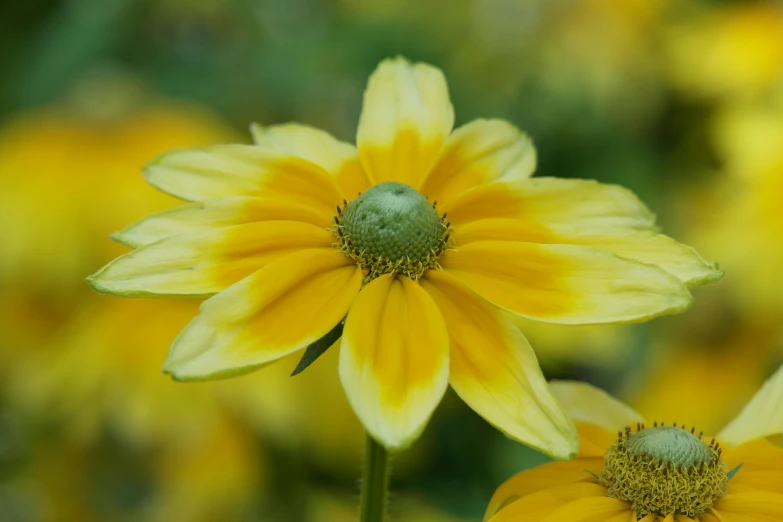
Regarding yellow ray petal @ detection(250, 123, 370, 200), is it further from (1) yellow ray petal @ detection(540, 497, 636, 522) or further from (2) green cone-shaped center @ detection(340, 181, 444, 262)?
→ (1) yellow ray petal @ detection(540, 497, 636, 522)

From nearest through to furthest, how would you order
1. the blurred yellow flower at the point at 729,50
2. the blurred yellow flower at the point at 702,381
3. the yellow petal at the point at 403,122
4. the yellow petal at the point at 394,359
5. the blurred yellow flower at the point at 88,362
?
the yellow petal at the point at 394,359, the yellow petal at the point at 403,122, the blurred yellow flower at the point at 88,362, the blurred yellow flower at the point at 702,381, the blurred yellow flower at the point at 729,50

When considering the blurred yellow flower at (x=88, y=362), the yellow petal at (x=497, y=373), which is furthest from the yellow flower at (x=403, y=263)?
the blurred yellow flower at (x=88, y=362)

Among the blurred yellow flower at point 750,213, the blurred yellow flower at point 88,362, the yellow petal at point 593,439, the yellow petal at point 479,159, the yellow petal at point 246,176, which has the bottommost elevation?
the yellow petal at point 593,439

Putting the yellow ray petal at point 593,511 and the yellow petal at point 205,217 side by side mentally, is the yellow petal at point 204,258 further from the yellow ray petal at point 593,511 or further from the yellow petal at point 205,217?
A: the yellow ray petal at point 593,511

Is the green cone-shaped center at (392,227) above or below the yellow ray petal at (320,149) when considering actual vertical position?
below

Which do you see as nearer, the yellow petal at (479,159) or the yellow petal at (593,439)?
the yellow petal at (593,439)

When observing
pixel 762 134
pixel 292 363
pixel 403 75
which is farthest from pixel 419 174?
pixel 762 134

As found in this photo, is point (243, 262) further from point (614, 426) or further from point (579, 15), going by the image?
point (579, 15)
